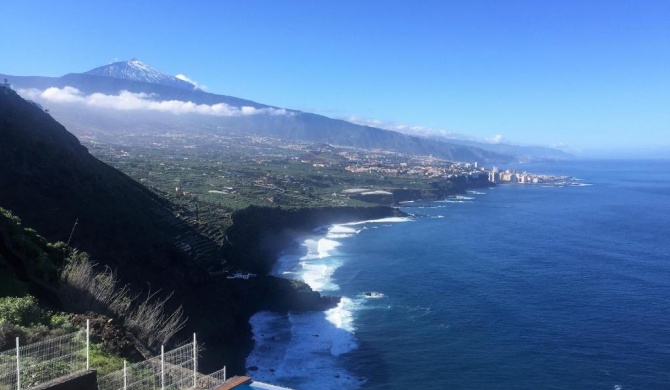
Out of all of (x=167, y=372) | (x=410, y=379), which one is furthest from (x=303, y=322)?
(x=167, y=372)

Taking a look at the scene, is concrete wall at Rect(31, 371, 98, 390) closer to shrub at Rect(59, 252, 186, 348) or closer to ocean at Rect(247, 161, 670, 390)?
shrub at Rect(59, 252, 186, 348)

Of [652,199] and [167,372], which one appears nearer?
[167,372]

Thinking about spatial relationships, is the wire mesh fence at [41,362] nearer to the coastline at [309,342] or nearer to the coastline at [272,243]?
the coastline at [309,342]

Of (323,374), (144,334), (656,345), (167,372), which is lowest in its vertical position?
(323,374)

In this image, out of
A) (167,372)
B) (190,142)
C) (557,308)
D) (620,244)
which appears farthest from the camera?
(190,142)

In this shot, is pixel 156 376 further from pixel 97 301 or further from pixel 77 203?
pixel 77 203

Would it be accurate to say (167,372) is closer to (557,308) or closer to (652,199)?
(557,308)

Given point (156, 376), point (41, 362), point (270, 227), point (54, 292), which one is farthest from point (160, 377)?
point (270, 227)
